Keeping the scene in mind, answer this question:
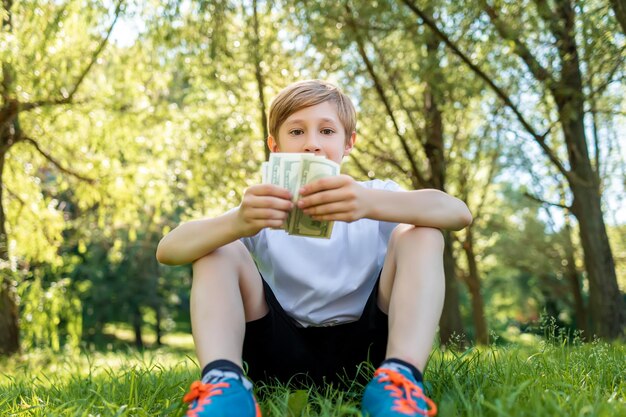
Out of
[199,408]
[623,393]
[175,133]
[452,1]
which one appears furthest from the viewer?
[175,133]

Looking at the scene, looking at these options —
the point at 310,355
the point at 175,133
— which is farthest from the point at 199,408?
the point at 175,133

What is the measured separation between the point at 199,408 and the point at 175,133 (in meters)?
6.39

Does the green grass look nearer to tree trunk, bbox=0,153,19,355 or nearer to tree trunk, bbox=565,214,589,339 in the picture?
tree trunk, bbox=0,153,19,355

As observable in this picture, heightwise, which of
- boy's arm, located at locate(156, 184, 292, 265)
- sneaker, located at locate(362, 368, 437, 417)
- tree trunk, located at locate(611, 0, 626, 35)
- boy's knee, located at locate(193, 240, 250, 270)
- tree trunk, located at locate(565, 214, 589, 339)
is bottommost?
tree trunk, located at locate(565, 214, 589, 339)

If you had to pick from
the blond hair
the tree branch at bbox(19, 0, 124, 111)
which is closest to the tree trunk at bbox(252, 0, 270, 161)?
the tree branch at bbox(19, 0, 124, 111)

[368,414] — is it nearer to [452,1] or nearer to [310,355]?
[310,355]

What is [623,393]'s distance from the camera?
1.80 metres

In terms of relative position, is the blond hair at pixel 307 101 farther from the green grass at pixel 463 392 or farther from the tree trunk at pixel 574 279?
the tree trunk at pixel 574 279

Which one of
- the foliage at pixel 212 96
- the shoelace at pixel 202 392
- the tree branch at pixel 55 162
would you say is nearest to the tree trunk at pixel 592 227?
the foliage at pixel 212 96

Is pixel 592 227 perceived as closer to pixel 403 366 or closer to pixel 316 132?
pixel 316 132

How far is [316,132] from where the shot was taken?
2.24m

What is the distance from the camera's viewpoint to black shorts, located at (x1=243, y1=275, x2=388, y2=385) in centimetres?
201

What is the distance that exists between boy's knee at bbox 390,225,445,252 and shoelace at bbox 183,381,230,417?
25.2 inches

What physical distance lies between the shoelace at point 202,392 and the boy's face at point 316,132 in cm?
92
